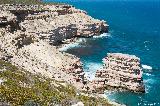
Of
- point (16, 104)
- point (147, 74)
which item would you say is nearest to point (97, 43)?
point (147, 74)

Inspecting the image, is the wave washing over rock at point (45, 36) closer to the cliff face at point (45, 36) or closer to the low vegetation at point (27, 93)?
the cliff face at point (45, 36)

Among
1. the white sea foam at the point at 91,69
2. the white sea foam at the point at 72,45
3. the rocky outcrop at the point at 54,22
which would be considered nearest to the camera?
the white sea foam at the point at 91,69

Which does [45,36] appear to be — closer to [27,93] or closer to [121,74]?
[121,74]

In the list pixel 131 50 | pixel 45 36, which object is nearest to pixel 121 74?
pixel 45 36

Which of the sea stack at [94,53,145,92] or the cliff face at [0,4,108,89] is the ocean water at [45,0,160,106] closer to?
the sea stack at [94,53,145,92]

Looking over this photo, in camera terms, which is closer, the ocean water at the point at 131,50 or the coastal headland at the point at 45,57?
the coastal headland at the point at 45,57

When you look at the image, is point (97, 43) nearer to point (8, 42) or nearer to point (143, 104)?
point (8, 42)

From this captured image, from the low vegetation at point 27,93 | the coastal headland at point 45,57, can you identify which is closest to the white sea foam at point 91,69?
the coastal headland at point 45,57
